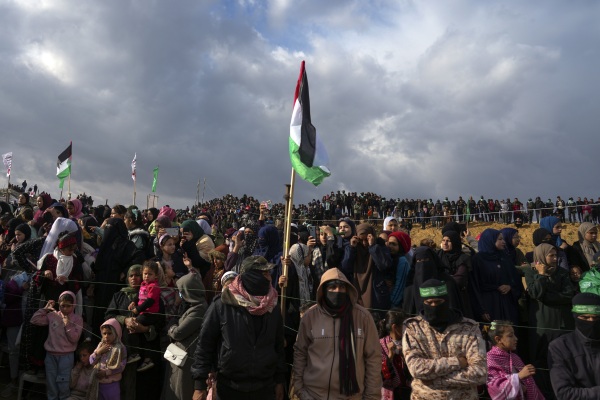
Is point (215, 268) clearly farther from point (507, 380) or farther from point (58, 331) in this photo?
point (507, 380)

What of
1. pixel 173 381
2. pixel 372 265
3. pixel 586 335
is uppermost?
pixel 372 265

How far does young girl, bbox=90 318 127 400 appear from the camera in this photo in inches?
201

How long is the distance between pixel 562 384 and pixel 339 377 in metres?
1.73

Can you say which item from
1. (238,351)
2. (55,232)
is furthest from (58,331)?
(238,351)

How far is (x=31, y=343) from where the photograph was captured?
5.72 metres

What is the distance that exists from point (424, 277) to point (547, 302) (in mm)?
1726

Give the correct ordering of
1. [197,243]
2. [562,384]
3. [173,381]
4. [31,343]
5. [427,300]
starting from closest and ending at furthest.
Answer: [562,384]
[427,300]
[173,381]
[31,343]
[197,243]

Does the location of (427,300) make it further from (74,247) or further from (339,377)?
(74,247)

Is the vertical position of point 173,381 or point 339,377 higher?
point 339,377

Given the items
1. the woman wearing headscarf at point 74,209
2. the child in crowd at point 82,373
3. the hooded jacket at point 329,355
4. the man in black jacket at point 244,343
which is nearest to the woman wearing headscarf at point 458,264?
the hooded jacket at point 329,355

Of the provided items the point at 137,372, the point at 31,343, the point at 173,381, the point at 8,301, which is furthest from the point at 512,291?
the point at 8,301

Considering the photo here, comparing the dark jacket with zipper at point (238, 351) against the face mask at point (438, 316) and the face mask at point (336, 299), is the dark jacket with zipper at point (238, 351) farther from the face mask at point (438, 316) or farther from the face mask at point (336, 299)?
the face mask at point (438, 316)

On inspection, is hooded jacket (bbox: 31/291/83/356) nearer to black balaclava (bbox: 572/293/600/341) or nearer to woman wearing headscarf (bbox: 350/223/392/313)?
woman wearing headscarf (bbox: 350/223/392/313)

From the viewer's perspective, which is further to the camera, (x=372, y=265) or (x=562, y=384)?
(x=372, y=265)
